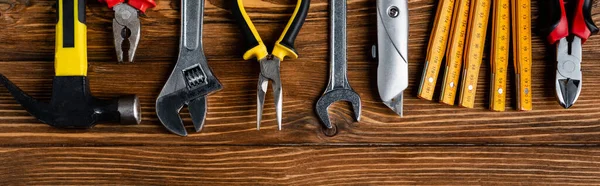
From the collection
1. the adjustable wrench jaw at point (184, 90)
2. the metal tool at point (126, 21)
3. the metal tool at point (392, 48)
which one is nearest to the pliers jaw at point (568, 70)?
the metal tool at point (392, 48)

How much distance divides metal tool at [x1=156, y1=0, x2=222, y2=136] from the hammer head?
0.06 metres

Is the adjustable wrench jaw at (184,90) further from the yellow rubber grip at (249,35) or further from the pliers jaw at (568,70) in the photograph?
the pliers jaw at (568,70)

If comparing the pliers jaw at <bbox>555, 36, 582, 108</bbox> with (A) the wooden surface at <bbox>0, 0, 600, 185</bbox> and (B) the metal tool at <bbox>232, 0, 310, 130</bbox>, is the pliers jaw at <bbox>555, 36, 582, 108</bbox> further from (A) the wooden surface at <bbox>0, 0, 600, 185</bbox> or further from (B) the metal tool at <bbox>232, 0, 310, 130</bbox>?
(B) the metal tool at <bbox>232, 0, 310, 130</bbox>

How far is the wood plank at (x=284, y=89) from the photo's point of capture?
120 centimetres

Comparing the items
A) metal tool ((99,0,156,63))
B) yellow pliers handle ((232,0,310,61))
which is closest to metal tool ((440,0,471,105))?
yellow pliers handle ((232,0,310,61))

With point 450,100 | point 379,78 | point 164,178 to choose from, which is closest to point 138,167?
point 164,178

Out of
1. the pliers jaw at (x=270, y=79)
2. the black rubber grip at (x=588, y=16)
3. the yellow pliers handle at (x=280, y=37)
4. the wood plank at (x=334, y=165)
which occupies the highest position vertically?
the black rubber grip at (x=588, y=16)

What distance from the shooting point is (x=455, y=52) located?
1175 mm

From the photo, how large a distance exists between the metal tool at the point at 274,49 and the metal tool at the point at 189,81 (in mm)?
82

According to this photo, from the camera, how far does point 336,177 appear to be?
1.20 m

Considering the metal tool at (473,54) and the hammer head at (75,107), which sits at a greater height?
the metal tool at (473,54)

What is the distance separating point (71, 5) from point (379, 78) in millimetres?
559

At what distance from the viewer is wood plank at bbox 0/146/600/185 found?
120 centimetres

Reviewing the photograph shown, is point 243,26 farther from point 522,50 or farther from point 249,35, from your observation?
point 522,50
